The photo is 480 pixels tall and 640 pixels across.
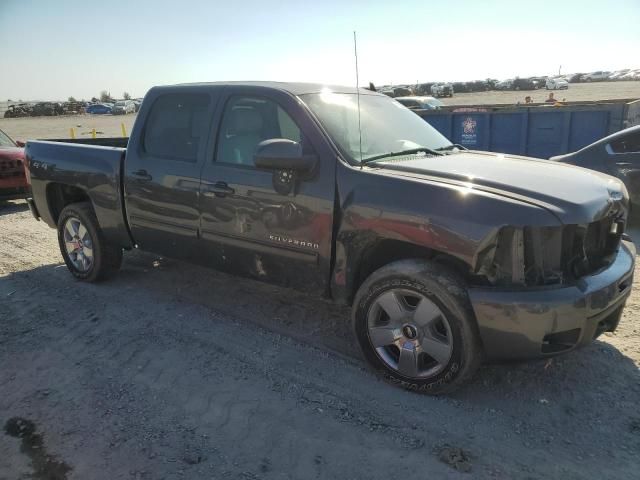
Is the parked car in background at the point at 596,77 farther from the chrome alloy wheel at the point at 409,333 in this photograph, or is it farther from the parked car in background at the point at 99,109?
the chrome alloy wheel at the point at 409,333

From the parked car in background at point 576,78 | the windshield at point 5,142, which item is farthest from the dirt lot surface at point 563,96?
the parked car in background at point 576,78

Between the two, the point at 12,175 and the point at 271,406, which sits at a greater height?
the point at 12,175

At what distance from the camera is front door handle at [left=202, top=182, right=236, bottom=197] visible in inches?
157

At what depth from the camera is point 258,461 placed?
2707 millimetres

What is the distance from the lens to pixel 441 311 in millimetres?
3117

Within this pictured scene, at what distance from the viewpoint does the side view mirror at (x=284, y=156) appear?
3479 mm

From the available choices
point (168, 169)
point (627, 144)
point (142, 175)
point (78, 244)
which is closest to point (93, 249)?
point (78, 244)

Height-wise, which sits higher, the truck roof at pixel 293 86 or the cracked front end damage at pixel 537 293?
the truck roof at pixel 293 86

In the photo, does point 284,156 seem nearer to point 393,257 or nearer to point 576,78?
point 393,257

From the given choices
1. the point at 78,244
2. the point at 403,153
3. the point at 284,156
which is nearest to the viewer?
the point at 284,156

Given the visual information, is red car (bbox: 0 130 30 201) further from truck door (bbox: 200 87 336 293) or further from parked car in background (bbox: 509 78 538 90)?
parked car in background (bbox: 509 78 538 90)

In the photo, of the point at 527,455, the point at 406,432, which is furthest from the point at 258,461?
the point at 527,455

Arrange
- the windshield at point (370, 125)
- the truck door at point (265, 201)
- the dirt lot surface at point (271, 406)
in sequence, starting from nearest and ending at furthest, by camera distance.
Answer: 1. the dirt lot surface at point (271, 406)
2. the truck door at point (265, 201)
3. the windshield at point (370, 125)

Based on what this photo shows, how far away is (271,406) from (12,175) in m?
8.37
